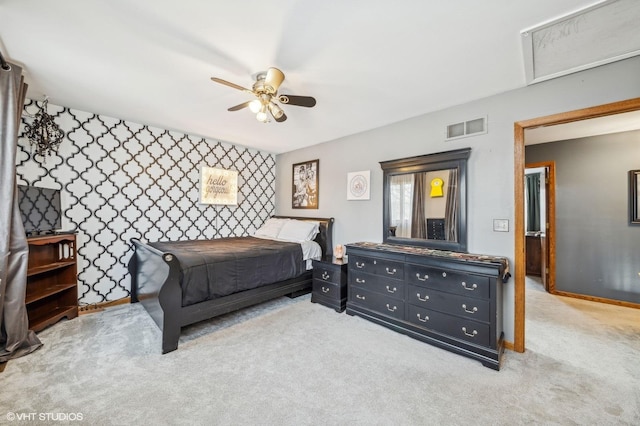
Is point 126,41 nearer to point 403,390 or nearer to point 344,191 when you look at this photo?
point 344,191

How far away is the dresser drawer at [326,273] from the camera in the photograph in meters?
3.35

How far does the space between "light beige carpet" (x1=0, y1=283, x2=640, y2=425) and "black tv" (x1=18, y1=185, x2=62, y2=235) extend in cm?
109

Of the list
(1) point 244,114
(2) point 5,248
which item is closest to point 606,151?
(1) point 244,114

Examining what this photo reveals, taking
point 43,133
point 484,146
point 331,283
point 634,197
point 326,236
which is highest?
point 43,133

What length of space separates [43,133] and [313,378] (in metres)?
3.97

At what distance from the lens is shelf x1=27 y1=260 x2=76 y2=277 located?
2.52 m

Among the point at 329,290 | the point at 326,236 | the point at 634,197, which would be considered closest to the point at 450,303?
the point at 329,290

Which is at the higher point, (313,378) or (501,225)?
(501,225)

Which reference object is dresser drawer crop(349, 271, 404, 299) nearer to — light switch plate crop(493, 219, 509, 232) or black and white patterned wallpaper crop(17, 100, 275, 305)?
light switch plate crop(493, 219, 509, 232)

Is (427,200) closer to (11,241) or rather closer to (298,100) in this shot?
(298,100)

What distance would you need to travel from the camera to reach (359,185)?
384cm

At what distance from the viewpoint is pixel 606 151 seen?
374cm

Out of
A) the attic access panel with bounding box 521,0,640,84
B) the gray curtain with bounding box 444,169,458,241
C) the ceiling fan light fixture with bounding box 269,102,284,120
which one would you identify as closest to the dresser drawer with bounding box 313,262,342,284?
the gray curtain with bounding box 444,169,458,241

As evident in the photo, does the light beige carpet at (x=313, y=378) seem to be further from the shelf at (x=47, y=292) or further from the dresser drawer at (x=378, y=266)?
the dresser drawer at (x=378, y=266)
